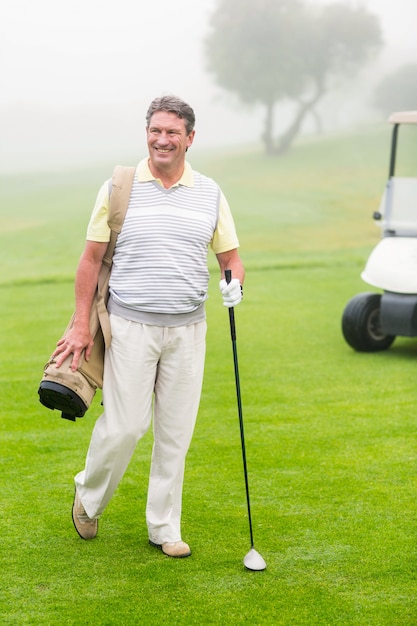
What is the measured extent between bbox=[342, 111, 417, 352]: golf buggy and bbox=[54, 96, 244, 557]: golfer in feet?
11.8

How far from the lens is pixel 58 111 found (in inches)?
862

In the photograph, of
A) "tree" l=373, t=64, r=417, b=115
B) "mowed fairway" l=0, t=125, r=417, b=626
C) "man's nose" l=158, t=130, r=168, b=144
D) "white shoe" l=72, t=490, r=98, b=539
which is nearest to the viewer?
"mowed fairway" l=0, t=125, r=417, b=626

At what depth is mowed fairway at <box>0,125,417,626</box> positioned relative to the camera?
3.66 m

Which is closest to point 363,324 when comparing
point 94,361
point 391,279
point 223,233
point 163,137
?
point 391,279

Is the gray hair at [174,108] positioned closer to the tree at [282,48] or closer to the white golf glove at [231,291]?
the white golf glove at [231,291]

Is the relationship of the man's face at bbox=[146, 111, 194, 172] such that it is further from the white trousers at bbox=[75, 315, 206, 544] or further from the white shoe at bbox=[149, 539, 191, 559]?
the white shoe at bbox=[149, 539, 191, 559]

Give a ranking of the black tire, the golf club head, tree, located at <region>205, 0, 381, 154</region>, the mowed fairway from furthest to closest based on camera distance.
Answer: tree, located at <region>205, 0, 381, 154</region>, the black tire, the golf club head, the mowed fairway

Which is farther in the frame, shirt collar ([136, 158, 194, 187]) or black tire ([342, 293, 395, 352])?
black tire ([342, 293, 395, 352])

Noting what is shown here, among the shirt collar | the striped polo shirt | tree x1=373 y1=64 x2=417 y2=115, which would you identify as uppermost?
the shirt collar

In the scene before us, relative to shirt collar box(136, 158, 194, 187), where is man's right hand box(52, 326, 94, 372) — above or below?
below

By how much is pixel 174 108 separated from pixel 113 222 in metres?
0.42

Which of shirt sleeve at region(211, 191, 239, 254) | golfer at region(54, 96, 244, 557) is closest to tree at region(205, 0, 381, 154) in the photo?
shirt sleeve at region(211, 191, 239, 254)

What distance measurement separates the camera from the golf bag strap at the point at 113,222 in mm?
3795

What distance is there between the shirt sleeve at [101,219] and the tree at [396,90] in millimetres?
21209
